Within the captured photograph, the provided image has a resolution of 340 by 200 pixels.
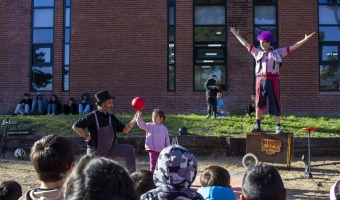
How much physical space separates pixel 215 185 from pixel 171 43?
13.3 metres

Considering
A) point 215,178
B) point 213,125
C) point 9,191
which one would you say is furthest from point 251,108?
point 9,191

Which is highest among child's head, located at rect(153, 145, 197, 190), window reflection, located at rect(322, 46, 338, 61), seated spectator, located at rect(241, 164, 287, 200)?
window reflection, located at rect(322, 46, 338, 61)

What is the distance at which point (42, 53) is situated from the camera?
17.9 metres

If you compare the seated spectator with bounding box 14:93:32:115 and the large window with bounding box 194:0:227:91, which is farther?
the large window with bounding box 194:0:227:91

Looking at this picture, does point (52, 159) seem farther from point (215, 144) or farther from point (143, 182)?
point (215, 144)

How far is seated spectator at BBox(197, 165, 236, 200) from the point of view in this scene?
4.06 m

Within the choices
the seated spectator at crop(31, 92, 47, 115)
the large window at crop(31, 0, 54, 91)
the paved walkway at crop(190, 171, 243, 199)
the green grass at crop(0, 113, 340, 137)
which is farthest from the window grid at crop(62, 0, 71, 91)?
the paved walkway at crop(190, 171, 243, 199)

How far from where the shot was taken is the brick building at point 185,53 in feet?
55.7

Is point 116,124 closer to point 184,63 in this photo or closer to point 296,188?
point 296,188

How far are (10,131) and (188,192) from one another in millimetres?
9996

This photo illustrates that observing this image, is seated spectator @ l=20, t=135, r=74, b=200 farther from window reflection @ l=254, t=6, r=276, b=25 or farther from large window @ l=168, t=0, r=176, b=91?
window reflection @ l=254, t=6, r=276, b=25

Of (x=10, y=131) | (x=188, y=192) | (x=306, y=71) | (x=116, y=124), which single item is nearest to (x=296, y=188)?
(x=116, y=124)

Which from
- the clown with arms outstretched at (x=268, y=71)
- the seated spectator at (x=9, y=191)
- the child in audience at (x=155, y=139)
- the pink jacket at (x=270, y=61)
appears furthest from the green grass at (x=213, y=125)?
the seated spectator at (x=9, y=191)

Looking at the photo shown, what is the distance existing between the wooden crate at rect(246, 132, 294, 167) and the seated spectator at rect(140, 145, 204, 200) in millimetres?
6948
